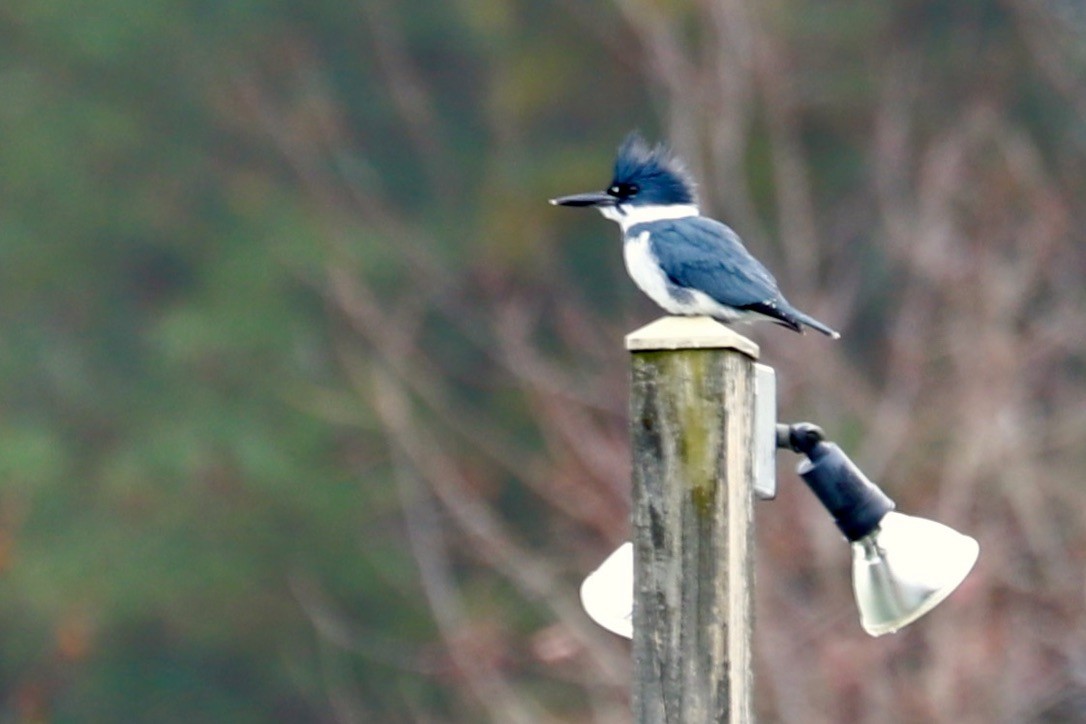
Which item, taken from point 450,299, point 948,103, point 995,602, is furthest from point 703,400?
point 948,103

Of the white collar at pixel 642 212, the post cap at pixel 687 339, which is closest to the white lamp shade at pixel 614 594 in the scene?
the post cap at pixel 687 339

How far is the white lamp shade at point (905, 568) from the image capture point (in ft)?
11.0

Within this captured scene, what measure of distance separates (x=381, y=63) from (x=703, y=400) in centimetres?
1408

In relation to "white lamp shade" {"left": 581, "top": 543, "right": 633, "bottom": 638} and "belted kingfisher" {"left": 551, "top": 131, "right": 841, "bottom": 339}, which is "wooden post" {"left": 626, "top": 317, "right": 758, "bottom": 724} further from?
"belted kingfisher" {"left": 551, "top": 131, "right": 841, "bottom": 339}

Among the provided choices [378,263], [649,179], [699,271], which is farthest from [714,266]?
[378,263]

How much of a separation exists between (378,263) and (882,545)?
12.4 metres

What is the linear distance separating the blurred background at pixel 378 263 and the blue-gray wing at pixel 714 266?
5.85m

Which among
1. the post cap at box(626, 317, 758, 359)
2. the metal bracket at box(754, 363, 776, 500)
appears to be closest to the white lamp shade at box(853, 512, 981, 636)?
the metal bracket at box(754, 363, 776, 500)

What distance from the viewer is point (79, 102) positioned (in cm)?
1783

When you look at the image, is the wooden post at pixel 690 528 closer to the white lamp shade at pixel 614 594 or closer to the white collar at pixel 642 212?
the white lamp shade at pixel 614 594

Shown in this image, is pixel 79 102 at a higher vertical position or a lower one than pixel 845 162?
higher

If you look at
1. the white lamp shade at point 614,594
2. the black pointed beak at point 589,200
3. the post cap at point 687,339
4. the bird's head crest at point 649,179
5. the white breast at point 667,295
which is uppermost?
the bird's head crest at point 649,179

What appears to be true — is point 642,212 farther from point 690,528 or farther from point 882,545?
point 690,528

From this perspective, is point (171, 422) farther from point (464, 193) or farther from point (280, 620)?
point (464, 193)
